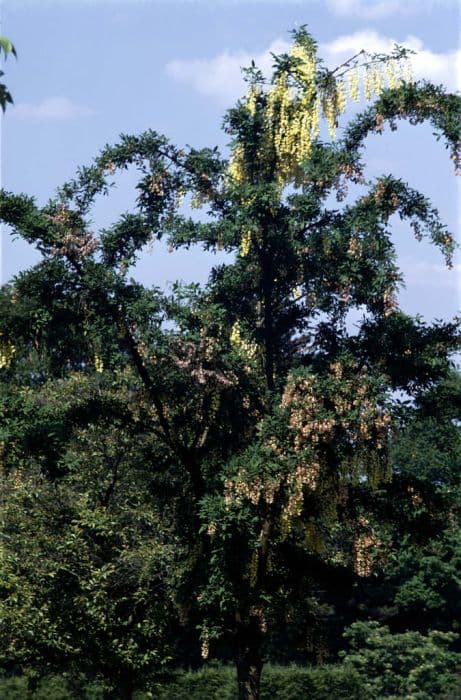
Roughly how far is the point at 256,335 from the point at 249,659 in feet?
20.1

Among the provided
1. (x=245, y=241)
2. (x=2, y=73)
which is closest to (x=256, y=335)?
(x=245, y=241)

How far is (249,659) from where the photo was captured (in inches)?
879

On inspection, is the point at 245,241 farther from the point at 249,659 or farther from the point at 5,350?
the point at 249,659

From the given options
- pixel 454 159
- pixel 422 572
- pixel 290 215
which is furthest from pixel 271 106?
pixel 422 572

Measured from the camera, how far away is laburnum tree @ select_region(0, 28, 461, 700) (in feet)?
65.6

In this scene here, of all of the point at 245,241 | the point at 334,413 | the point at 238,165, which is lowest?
the point at 334,413

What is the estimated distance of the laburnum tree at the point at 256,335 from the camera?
20000 millimetres

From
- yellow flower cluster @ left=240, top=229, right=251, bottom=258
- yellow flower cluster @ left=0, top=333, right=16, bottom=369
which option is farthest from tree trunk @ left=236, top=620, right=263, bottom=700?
yellow flower cluster @ left=240, top=229, right=251, bottom=258

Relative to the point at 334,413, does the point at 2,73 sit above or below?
below

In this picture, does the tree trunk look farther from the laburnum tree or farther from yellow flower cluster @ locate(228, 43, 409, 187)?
yellow flower cluster @ locate(228, 43, 409, 187)

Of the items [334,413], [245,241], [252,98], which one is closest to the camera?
[334,413]

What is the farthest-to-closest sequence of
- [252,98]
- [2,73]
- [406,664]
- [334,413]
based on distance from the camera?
[406,664], [252,98], [334,413], [2,73]

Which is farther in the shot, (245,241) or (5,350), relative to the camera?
(5,350)

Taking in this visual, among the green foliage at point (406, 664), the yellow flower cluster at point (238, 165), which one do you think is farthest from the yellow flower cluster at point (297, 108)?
the green foliage at point (406, 664)
